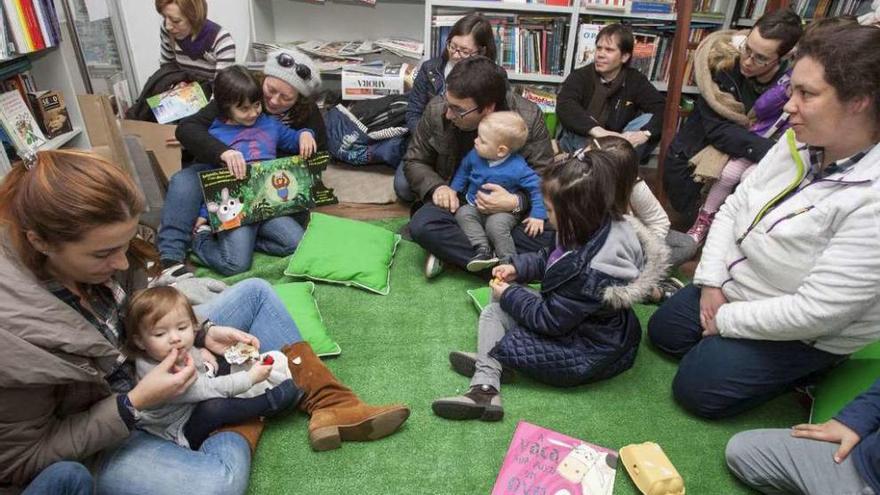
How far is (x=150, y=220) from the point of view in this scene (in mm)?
Result: 2539

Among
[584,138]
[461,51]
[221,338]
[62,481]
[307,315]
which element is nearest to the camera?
[62,481]

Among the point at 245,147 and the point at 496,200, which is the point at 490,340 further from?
the point at 245,147

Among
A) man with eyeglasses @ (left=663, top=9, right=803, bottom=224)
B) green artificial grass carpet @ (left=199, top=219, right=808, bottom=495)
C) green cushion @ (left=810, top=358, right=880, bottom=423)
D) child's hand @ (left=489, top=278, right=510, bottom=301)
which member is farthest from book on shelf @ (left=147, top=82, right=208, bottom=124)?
green cushion @ (left=810, top=358, right=880, bottom=423)

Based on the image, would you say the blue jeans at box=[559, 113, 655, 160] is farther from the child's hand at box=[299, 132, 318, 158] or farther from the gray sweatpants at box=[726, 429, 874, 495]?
the gray sweatpants at box=[726, 429, 874, 495]

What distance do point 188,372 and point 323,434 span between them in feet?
1.33

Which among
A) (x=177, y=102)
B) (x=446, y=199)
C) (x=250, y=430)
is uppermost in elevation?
(x=177, y=102)

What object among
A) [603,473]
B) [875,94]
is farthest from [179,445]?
[875,94]

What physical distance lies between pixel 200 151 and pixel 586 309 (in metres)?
1.67

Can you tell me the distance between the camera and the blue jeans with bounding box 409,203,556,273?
2.11 metres

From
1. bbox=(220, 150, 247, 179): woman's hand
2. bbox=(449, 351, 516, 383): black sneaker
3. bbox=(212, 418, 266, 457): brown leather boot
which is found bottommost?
bbox=(449, 351, 516, 383): black sneaker

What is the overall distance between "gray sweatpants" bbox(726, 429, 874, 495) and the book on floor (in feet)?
6.05

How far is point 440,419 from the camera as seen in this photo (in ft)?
5.03

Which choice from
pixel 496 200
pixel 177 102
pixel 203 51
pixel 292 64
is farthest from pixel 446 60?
pixel 177 102

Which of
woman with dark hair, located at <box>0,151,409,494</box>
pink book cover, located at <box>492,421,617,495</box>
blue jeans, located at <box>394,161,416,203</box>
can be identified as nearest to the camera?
woman with dark hair, located at <box>0,151,409,494</box>
